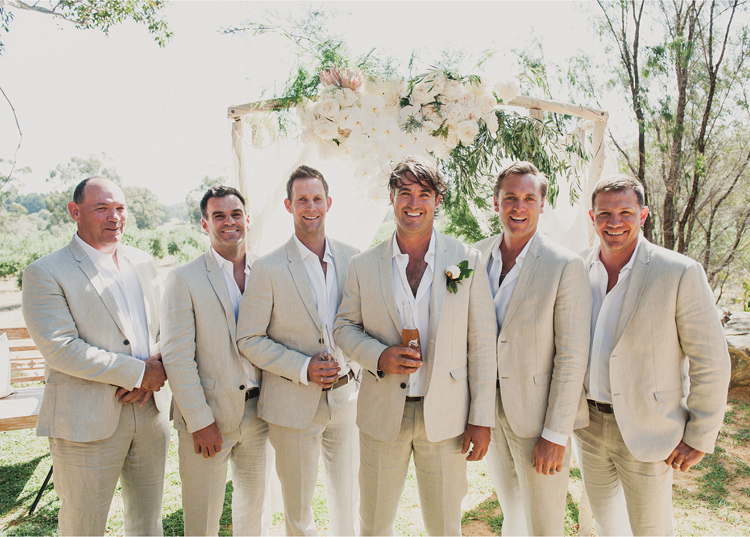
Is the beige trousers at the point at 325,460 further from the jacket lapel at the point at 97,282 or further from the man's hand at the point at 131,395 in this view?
the jacket lapel at the point at 97,282

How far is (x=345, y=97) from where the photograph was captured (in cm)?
344

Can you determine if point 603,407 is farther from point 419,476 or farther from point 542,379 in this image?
point 419,476

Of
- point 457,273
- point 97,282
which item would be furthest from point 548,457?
point 97,282

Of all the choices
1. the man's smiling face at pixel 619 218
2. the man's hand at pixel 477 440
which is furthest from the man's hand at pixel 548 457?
the man's smiling face at pixel 619 218

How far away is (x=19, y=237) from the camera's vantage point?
23.3 m

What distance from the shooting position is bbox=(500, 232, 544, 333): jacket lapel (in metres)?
2.71

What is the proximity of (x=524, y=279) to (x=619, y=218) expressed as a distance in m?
0.65

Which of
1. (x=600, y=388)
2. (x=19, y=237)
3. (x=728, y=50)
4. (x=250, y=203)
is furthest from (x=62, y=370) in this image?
(x=19, y=237)

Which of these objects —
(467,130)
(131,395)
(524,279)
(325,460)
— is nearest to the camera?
(524,279)

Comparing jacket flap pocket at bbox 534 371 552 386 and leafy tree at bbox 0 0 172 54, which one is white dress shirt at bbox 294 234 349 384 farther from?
leafy tree at bbox 0 0 172 54

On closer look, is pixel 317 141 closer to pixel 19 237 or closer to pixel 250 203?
pixel 250 203

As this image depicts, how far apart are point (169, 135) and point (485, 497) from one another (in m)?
41.1

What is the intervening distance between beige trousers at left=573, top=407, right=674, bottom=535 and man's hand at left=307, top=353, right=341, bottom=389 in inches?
62.9

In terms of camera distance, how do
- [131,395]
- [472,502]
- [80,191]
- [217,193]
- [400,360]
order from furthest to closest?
[472,502] → [217,193] → [80,191] → [131,395] → [400,360]
